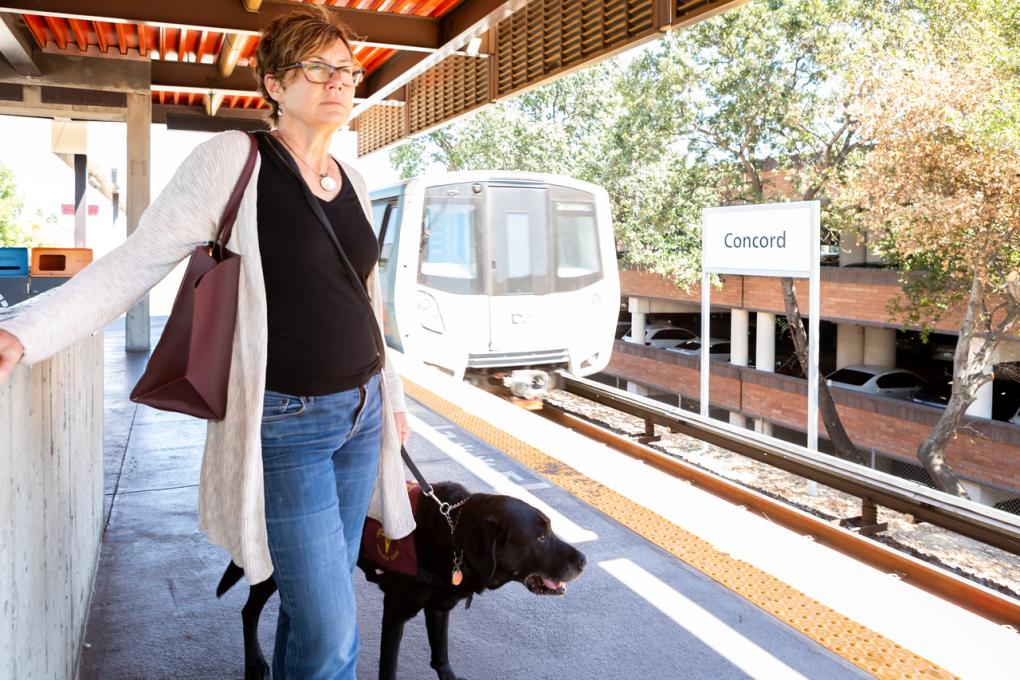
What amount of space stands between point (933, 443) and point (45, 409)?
62.5 ft

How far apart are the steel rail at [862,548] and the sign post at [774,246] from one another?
102 inches

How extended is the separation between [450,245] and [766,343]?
17.7 meters

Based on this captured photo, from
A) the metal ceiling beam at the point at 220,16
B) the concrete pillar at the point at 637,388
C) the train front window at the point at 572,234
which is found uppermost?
the metal ceiling beam at the point at 220,16

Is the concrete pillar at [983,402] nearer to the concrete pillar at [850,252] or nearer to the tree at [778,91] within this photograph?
the tree at [778,91]

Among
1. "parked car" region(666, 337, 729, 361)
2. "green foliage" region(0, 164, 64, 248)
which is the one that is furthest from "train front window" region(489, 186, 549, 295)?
"green foliage" region(0, 164, 64, 248)

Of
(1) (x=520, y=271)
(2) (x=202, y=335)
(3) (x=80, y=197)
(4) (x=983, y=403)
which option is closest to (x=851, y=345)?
(4) (x=983, y=403)

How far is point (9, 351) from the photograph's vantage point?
1445 millimetres

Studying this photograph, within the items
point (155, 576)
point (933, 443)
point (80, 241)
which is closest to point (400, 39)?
point (155, 576)

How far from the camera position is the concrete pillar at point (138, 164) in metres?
12.2

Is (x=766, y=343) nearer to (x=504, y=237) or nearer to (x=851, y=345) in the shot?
(x=851, y=345)

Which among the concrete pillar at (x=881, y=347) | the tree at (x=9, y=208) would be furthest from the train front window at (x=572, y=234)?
the tree at (x=9, y=208)

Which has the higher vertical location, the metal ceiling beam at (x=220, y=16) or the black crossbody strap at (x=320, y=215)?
the metal ceiling beam at (x=220, y=16)

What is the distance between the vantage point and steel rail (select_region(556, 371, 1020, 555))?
533 centimetres

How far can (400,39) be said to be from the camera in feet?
28.9
